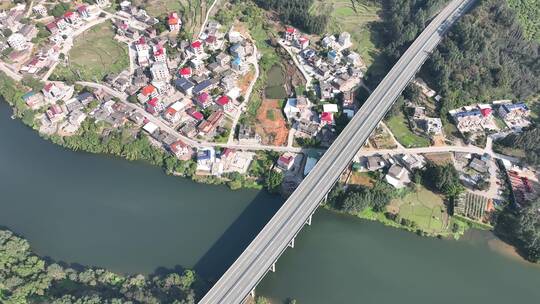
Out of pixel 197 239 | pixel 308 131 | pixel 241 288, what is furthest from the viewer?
pixel 308 131

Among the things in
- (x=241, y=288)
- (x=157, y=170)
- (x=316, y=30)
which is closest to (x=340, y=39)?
(x=316, y=30)

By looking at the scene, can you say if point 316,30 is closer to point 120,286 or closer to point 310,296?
point 310,296

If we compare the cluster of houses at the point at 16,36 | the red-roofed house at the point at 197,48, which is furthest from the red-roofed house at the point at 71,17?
the red-roofed house at the point at 197,48

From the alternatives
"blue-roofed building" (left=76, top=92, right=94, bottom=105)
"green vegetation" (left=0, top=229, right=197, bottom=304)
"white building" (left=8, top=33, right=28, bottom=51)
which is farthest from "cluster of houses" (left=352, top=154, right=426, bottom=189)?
"white building" (left=8, top=33, right=28, bottom=51)

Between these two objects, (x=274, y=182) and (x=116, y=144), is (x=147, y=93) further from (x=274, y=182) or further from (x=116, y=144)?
(x=274, y=182)

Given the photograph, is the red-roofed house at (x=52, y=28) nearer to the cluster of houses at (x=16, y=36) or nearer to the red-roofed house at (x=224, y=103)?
the cluster of houses at (x=16, y=36)

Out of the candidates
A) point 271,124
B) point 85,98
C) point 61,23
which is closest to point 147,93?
point 85,98
